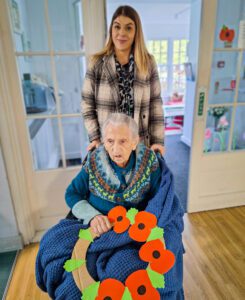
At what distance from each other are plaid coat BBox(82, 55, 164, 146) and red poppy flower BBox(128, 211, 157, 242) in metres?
0.64

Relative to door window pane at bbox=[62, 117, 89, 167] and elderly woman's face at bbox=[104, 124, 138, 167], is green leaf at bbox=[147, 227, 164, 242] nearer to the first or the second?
elderly woman's face at bbox=[104, 124, 138, 167]

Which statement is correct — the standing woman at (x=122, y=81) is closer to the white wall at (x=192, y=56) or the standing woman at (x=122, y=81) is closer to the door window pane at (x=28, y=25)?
the door window pane at (x=28, y=25)

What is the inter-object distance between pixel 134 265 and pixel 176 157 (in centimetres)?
290

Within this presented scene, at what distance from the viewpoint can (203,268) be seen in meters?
1.67

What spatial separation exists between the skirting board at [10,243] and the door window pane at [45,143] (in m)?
0.57

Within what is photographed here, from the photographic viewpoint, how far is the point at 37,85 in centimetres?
182

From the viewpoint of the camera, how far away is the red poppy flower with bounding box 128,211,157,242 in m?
0.91

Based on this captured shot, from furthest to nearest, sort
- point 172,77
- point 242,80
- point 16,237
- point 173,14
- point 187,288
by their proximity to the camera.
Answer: point 172,77, point 173,14, point 242,80, point 16,237, point 187,288

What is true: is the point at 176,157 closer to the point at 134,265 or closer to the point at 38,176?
the point at 38,176

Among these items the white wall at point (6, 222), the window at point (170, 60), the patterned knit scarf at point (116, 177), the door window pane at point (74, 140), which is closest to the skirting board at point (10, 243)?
the white wall at point (6, 222)

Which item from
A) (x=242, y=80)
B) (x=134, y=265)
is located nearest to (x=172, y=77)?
(x=242, y=80)

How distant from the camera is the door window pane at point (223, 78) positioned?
1.93 m

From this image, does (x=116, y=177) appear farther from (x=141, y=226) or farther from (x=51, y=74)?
(x=51, y=74)

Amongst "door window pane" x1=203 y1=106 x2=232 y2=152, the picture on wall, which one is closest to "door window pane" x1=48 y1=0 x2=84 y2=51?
"door window pane" x1=203 y1=106 x2=232 y2=152
